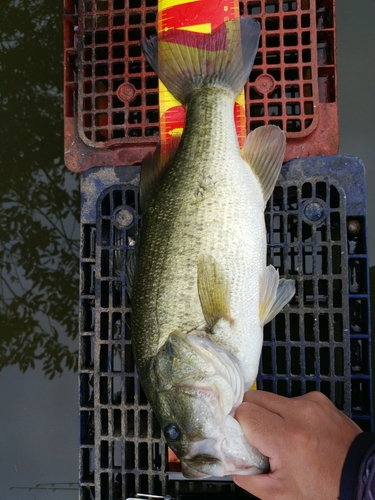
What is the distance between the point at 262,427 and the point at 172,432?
1.09ft

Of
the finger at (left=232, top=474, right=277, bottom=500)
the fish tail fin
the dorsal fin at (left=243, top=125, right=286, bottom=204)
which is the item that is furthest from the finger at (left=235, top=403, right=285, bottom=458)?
the fish tail fin

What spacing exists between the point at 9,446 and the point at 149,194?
2007 millimetres

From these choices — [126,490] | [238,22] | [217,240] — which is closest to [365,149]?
[238,22]

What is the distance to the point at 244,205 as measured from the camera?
183cm

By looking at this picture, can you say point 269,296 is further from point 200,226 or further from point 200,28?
point 200,28

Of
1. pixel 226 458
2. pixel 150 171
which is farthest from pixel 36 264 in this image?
pixel 226 458

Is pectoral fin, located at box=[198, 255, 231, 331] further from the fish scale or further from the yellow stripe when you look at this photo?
the yellow stripe

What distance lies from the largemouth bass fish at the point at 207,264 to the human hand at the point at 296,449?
0.19 ft

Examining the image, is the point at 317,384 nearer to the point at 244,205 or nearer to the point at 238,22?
the point at 244,205

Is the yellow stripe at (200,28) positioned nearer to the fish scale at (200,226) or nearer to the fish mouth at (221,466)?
the fish scale at (200,226)

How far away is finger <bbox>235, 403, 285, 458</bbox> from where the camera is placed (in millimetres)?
1531

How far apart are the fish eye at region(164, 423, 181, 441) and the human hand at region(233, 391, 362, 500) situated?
9.1 inches

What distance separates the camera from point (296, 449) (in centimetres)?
154

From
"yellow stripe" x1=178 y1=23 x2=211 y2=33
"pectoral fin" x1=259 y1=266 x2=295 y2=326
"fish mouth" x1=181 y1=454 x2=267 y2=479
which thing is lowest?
"fish mouth" x1=181 y1=454 x2=267 y2=479
